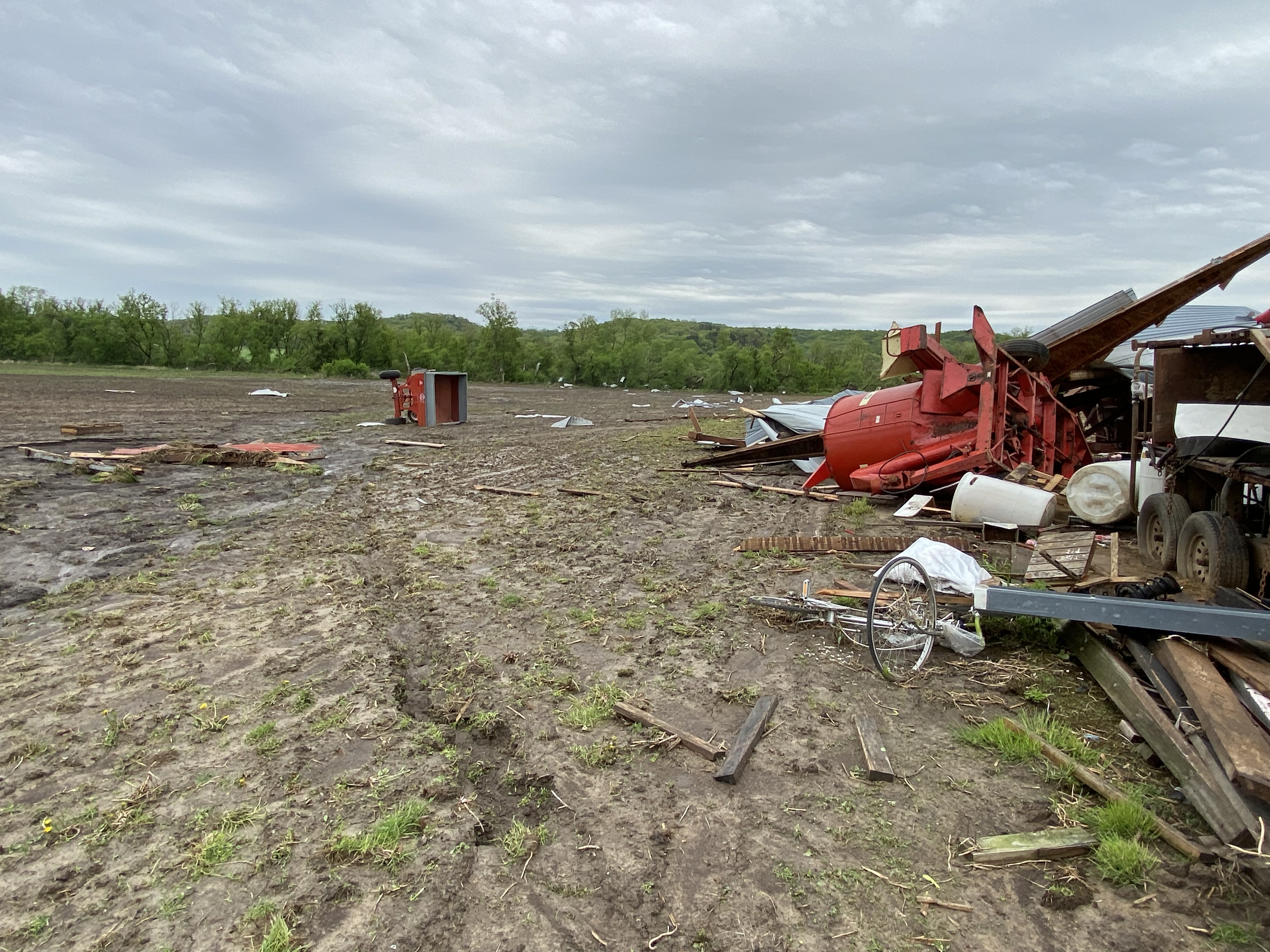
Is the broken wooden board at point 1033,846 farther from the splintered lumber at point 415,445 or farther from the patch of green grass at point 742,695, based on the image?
the splintered lumber at point 415,445

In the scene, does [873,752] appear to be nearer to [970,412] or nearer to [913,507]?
[913,507]

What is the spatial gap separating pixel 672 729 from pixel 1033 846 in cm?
170

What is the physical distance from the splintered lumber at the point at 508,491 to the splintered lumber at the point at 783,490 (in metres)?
3.15

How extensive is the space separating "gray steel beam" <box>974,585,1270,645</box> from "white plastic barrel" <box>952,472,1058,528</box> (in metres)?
3.92

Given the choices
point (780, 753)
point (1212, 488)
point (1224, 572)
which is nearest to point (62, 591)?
point (780, 753)

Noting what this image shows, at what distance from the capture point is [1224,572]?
4.73 metres

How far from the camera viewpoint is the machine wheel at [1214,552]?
15.5 ft

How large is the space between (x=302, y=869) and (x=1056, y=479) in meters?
9.18

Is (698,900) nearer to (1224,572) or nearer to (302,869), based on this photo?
(302,869)

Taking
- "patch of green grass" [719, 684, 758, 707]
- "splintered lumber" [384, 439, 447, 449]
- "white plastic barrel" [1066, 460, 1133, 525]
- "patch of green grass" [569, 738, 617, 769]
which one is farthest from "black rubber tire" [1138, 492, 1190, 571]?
"splintered lumber" [384, 439, 447, 449]

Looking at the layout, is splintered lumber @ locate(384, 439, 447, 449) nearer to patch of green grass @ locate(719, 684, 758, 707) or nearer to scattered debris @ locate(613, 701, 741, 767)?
patch of green grass @ locate(719, 684, 758, 707)

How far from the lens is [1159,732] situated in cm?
351

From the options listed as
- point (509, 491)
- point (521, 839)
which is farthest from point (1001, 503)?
point (521, 839)

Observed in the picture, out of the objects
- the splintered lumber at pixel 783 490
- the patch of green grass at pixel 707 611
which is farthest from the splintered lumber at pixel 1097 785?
the splintered lumber at pixel 783 490
